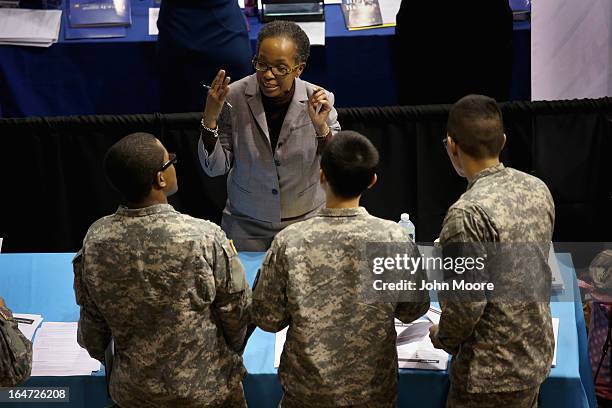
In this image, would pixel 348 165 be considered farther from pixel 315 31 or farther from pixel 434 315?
pixel 315 31

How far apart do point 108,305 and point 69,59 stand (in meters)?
2.79

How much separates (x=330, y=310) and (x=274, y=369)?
18.0 inches

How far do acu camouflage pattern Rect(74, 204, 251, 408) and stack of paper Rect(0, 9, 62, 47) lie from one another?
268cm

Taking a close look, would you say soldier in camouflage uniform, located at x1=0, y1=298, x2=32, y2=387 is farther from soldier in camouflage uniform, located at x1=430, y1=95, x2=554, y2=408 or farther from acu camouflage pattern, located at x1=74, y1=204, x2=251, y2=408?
soldier in camouflage uniform, located at x1=430, y1=95, x2=554, y2=408

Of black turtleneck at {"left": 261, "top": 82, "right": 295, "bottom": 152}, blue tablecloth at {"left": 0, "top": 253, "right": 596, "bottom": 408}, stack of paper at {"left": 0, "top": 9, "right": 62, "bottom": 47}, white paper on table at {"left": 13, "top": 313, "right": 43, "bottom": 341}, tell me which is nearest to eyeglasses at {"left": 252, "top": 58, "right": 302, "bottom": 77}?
black turtleneck at {"left": 261, "top": 82, "right": 295, "bottom": 152}

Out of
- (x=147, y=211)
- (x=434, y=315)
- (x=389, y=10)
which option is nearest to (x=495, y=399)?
(x=434, y=315)

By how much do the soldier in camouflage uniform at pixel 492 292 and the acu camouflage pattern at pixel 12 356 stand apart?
1198mm

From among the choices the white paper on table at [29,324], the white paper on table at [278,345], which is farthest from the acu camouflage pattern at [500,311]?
the white paper on table at [29,324]

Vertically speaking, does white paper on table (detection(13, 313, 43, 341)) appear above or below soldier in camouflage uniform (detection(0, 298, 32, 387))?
below

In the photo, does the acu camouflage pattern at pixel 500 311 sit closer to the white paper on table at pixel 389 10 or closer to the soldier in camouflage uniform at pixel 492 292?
the soldier in camouflage uniform at pixel 492 292

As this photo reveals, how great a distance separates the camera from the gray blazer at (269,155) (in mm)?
3746

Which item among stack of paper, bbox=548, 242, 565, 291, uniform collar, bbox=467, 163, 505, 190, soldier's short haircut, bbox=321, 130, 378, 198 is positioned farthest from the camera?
stack of paper, bbox=548, 242, 565, 291

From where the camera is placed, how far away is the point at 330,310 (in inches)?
108

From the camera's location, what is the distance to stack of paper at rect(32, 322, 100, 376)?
3.18 metres
